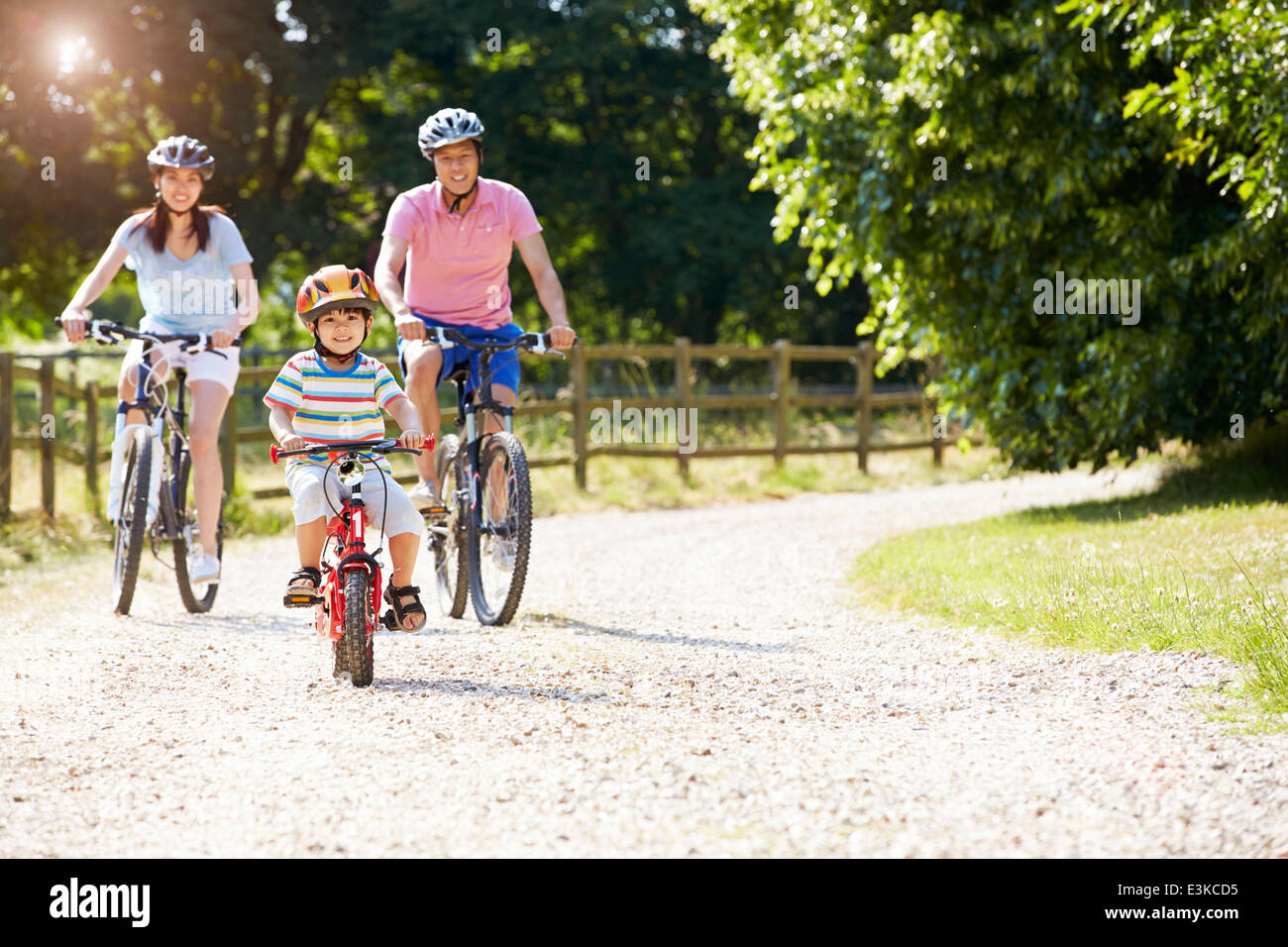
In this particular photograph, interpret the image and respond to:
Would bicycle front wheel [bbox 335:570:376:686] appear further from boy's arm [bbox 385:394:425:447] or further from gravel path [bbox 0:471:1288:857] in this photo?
boy's arm [bbox 385:394:425:447]

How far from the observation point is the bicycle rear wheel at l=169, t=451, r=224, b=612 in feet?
20.3

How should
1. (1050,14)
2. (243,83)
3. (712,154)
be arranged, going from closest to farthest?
(1050,14)
(243,83)
(712,154)

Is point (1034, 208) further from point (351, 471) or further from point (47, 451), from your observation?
point (47, 451)

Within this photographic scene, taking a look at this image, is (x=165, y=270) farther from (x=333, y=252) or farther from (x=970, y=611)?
(x=333, y=252)

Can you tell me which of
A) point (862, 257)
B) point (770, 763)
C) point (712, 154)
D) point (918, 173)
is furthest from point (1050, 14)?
point (712, 154)

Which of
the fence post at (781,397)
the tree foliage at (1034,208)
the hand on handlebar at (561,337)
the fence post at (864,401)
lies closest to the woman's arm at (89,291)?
the hand on handlebar at (561,337)

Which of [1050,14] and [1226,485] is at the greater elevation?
→ [1050,14]

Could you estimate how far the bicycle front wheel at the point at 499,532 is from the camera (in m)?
5.49

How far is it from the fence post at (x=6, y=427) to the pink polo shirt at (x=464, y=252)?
518 cm

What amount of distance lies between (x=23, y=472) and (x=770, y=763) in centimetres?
1018

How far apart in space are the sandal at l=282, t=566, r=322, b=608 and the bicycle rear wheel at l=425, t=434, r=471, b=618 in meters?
1.50

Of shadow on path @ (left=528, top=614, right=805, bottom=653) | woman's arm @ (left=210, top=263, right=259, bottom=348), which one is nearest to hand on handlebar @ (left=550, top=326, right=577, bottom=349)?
shadow on path @ (left=528, top=614, right=805, bottom=653)

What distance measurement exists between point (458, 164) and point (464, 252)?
1.20ft

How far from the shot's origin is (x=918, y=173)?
9539 mm
